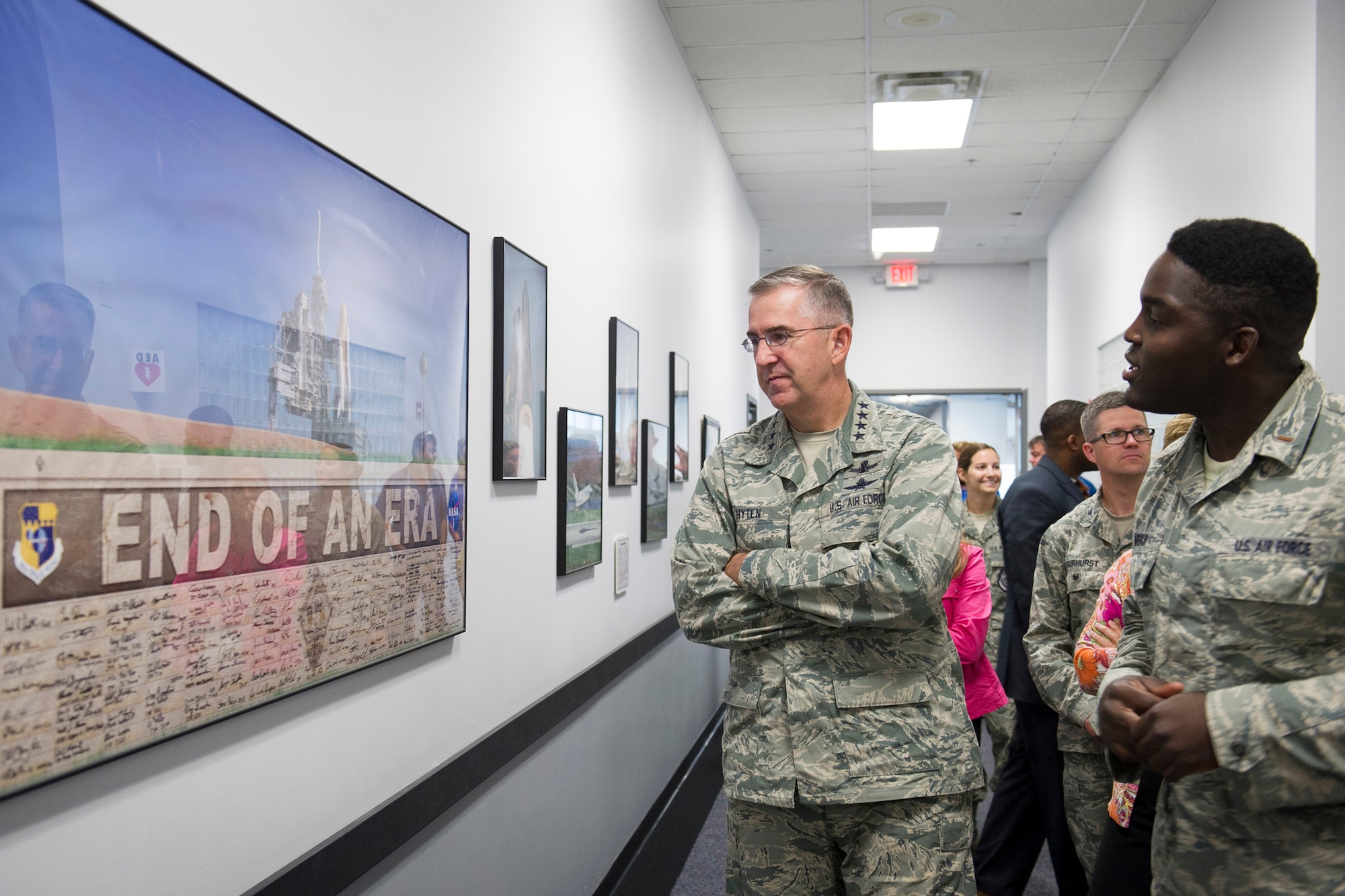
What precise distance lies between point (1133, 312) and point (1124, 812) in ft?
14.2

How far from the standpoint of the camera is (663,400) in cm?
438

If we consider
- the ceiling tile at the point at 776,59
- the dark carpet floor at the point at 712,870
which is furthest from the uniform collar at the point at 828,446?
the ceiling tile at the point at 776,59

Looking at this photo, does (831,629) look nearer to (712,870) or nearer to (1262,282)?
(1262,282)

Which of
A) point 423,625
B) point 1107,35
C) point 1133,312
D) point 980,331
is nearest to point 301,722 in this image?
point 423,625

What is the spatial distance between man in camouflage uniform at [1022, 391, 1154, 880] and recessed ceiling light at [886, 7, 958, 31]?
264 cm

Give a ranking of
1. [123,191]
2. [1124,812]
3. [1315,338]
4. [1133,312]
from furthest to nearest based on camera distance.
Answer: [1133,312], [1315,338], [1124,812], [123,191]

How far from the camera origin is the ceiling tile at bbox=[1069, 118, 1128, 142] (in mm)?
5961

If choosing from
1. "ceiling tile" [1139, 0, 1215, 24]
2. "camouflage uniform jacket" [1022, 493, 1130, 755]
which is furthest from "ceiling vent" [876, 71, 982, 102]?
"camouflage uniform jacket" [1022, 493, 1130, 755]

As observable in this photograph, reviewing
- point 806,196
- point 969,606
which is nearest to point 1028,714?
point 969,606

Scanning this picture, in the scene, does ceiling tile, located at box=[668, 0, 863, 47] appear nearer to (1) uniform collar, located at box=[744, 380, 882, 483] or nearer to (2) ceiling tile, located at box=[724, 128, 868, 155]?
(2) ceiling tile, located at box=[724, 128, 868, 155]

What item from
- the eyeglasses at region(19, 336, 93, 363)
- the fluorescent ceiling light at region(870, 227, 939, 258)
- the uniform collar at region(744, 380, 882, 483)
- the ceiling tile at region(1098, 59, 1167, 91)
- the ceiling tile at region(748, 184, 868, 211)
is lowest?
the uniform collar at region(744, 380, 882, 483)

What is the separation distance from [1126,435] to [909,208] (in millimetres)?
5890

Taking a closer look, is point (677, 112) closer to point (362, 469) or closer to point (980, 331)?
point (362, 469)

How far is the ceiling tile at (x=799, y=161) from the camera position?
6.55m
